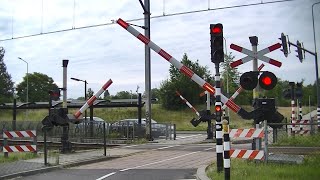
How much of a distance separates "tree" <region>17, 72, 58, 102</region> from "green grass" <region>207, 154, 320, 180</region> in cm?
10521

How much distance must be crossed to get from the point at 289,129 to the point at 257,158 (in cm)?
1213

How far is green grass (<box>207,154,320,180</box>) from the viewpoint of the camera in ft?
30.5

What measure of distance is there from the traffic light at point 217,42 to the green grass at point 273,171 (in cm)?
280

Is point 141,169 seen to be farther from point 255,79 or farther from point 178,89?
point 178,89

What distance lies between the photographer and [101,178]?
1221 cm

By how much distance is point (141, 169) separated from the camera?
14055mm

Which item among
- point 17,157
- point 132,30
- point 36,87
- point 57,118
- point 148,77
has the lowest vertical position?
point 17,157

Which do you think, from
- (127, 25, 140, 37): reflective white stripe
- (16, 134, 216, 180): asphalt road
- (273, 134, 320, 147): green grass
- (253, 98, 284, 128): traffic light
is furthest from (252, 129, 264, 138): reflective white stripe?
(127, 25, 140, 37): reflective white stripe

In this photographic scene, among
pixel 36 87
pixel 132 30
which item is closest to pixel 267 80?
pixel 132 30

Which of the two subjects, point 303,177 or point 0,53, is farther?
point 0,53

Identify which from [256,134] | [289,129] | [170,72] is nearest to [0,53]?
[170,72]

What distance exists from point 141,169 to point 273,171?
498cm

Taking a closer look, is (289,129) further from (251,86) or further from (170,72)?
(170,72)

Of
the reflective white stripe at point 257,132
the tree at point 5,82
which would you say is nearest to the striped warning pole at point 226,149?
the reflective white stripe at point 257,132
